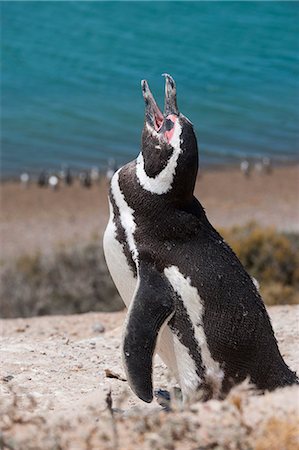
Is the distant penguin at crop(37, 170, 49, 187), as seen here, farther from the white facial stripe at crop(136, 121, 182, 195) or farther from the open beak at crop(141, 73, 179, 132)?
the white facial stripe at crop(136, 121, 182, 195)

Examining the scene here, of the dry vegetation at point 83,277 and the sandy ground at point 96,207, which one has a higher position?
the dry vegetation at point 83,277

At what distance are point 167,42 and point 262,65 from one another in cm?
473

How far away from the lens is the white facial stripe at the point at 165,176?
4.82 metres

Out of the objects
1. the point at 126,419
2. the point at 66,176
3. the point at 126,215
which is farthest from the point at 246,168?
the point at 126,419

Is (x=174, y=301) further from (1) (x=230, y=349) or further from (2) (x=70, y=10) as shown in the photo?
→ (2) (x=70, y=10)

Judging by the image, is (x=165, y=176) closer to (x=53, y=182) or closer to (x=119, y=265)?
(x=119, y=265)

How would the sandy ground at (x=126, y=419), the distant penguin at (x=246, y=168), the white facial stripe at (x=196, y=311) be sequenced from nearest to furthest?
the sandy ground at (x=126, y=419), the white facial stripe at (x=196, y=311), the distant penguin at (x=246, y=168)

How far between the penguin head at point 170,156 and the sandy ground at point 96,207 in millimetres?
12261

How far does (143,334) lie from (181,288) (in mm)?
351

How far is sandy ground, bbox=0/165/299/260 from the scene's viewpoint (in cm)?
1930

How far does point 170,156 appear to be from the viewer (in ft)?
15.8

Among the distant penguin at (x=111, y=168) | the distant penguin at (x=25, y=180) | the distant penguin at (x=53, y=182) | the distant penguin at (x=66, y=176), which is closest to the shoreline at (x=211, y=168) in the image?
the distant penguin at (x=111, y=168)

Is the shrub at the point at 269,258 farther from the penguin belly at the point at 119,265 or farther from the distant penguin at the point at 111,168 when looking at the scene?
the distant penguin at the point at 111,168

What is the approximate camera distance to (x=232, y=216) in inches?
822
